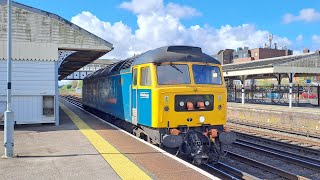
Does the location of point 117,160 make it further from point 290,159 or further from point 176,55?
point 290,159

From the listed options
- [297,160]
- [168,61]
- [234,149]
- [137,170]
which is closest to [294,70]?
[234,149]

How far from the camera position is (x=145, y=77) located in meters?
9.98

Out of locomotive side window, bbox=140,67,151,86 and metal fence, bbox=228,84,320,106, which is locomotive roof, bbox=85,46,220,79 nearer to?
locomotive side window, bbox=140,67,151,86

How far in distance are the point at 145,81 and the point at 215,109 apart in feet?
7.07

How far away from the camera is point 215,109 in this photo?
32.1ft

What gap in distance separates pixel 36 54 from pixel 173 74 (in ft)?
24.9

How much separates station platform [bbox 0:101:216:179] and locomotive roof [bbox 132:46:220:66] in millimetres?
2497

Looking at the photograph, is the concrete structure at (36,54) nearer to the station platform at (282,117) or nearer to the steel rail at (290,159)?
the steel rail at (290,159)

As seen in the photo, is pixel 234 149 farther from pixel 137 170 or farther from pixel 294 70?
pixel 294 70

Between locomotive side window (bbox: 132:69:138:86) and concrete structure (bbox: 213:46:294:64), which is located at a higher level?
concrete structure (bbox: 213:46:294:64)

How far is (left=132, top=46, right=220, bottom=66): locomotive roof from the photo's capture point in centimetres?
970

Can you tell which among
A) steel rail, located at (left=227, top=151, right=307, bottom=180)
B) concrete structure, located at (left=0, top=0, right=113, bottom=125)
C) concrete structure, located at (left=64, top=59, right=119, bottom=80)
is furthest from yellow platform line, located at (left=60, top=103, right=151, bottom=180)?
concrete structure, located at (left=64, top=59, right=119, bottom=80)

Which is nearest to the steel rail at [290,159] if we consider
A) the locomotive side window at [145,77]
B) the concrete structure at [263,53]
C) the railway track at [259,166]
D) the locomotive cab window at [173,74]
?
the railway track at [259,166]

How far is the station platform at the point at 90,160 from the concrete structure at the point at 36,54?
2935 mm
